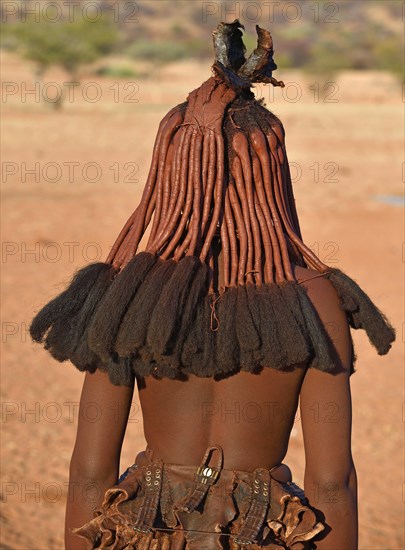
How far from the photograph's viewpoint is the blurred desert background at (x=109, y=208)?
5785 mm

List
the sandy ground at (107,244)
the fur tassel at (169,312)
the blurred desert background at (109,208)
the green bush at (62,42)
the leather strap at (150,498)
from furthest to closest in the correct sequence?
the green bush at (62,42) < the blurred desert background at (109,208) < the sandy ground at (107,244) < the leather strap at (150,498) < the fur tassel at (169,312)

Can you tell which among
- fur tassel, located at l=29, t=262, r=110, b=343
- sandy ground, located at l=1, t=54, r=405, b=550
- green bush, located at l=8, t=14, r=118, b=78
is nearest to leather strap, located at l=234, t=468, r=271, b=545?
fur tassel, located at l=29, t=262, r=110, b=343

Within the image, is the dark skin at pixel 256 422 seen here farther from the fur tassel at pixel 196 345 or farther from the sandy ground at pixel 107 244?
the sandy ground at pixel 107 244

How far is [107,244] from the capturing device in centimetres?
1094

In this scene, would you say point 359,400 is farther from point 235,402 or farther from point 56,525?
point 235,402

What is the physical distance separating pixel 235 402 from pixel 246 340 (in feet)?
0.63

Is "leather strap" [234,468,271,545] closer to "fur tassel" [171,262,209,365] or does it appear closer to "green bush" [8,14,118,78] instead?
"fur tassel" [171,262,209,365]

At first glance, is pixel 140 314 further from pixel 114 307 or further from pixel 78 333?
pixel 78 333

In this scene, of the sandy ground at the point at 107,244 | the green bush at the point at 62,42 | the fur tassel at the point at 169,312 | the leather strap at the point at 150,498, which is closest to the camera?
the fur tassel at the point at 169,312

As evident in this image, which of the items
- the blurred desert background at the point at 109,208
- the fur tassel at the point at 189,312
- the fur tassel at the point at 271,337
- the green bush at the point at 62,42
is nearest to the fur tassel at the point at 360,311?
the fur tassel at the point at 271,337

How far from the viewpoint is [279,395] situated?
7.01 feet

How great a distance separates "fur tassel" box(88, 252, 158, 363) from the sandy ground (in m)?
3.11

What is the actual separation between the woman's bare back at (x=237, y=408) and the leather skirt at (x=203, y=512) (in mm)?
34

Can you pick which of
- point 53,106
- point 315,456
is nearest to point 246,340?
point 315,456
